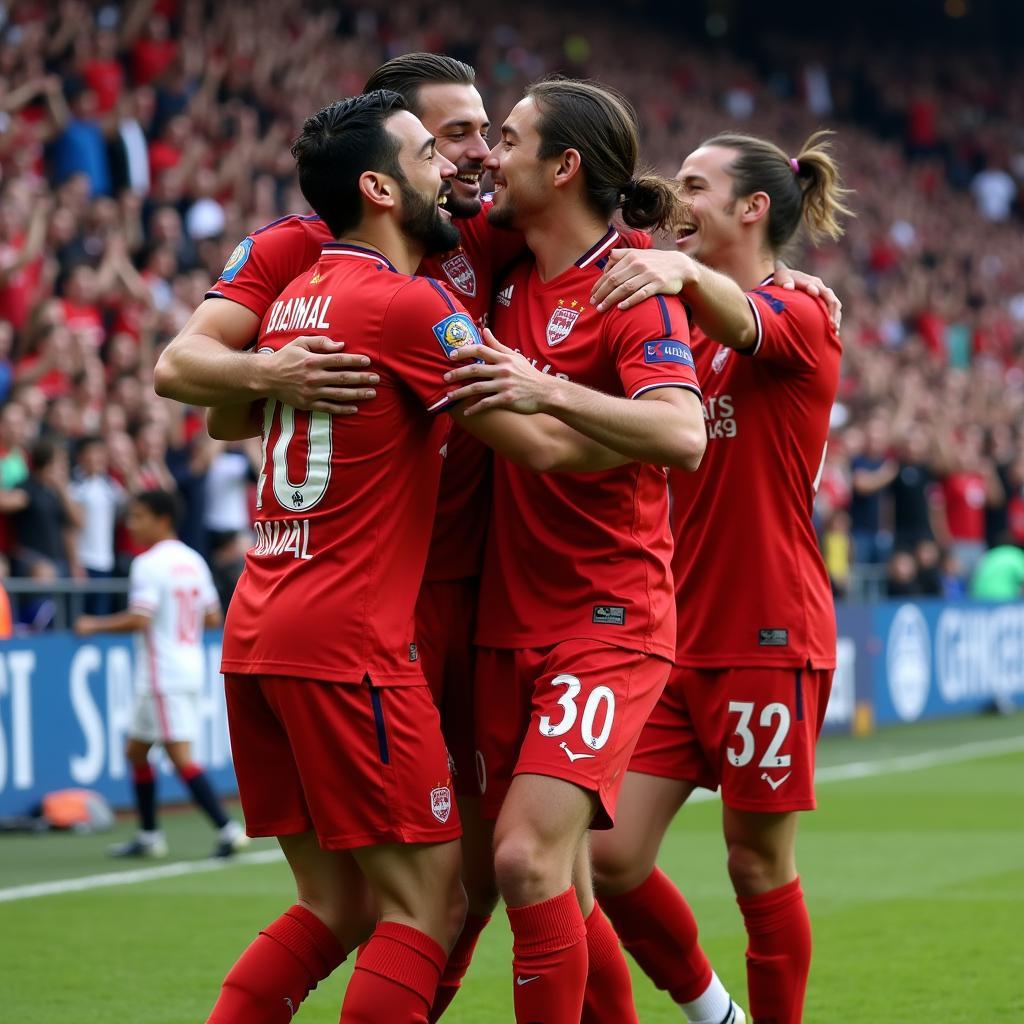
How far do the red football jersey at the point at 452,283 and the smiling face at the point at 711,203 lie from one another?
0.74m

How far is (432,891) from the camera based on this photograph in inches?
170

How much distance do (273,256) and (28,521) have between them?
24.9 ft

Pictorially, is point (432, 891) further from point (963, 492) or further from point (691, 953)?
point (963, 492)

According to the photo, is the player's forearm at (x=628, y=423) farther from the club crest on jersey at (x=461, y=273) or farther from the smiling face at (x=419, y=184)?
the club crest on jersey at (x=461, y=273)

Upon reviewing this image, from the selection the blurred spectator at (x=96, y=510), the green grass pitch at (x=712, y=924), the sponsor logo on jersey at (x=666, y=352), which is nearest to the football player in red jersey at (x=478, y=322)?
the sponsor logo on jersey at (x=666, y=352)

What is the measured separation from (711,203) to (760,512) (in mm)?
889

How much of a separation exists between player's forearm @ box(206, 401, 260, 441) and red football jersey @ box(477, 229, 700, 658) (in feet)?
2.03

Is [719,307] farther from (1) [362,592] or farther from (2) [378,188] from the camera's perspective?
(1) [362,592]

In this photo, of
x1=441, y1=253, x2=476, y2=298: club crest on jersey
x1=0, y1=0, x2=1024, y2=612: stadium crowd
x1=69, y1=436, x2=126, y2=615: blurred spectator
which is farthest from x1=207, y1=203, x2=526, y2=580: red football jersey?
x1=69, y1=436, x2=126, y2=615: blurred spectator

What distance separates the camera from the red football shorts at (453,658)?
4.79m

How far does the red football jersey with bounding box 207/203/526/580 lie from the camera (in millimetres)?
4676

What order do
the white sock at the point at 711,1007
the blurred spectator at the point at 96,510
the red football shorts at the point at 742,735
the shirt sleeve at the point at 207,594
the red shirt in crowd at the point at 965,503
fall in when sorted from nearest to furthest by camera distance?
the red football shorts at the point at 742,735 → the white sock at the point at 711,1007 → the shirt sleeve at the point at 207,594 → the blurred spectator at the point at 96,510 → the red shirt in crowd at the point at 965,503

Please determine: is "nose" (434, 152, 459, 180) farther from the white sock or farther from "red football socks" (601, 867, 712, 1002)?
the white sock

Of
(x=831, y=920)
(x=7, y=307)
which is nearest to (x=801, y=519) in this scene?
(x=831, y=920)
